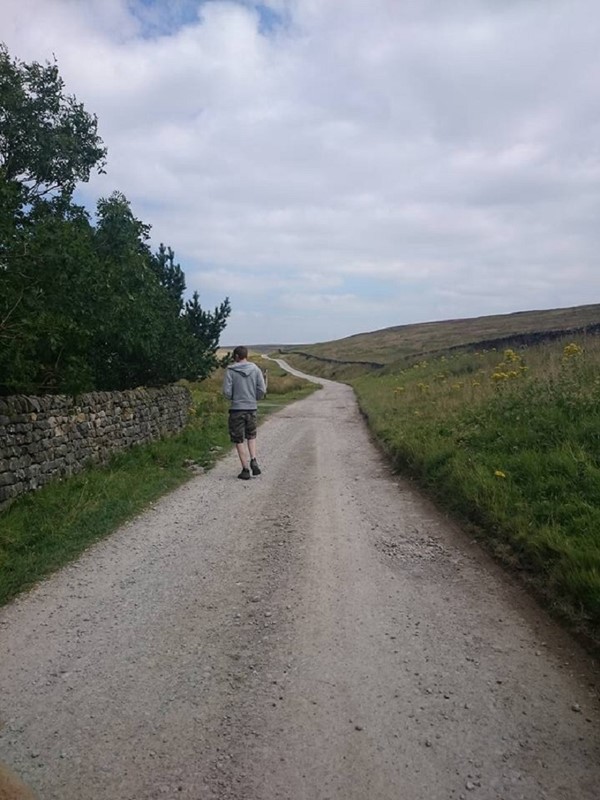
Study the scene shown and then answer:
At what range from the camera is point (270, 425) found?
17531 millimetres

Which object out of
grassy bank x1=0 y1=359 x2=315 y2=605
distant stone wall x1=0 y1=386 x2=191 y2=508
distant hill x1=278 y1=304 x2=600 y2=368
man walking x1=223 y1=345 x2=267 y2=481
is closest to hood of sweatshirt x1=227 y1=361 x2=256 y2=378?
man walking x1=223 y1=345 x2=267 y2=481

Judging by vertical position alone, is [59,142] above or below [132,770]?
above

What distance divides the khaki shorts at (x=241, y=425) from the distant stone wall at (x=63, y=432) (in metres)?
2.51

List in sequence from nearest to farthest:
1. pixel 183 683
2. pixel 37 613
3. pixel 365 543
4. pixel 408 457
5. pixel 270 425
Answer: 1. pixel 183 683
2. pixel 37 613
3. pixel 365 543
4. pixel 408 457
5. pixel 270 425

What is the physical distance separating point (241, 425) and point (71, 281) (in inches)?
134

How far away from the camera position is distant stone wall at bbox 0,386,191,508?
305 inches

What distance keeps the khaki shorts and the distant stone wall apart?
2.51m

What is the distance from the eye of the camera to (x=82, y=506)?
7352mm

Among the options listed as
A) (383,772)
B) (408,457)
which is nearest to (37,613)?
(383,772)

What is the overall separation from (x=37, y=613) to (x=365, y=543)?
298 cm

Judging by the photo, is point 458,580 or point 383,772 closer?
point 383,772

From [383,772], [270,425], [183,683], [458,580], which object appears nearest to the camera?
[383,772]

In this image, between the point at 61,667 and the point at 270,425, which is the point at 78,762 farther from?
the point at 270,425

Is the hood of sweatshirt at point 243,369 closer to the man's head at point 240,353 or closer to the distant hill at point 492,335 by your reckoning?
the man's head at point 240,353
